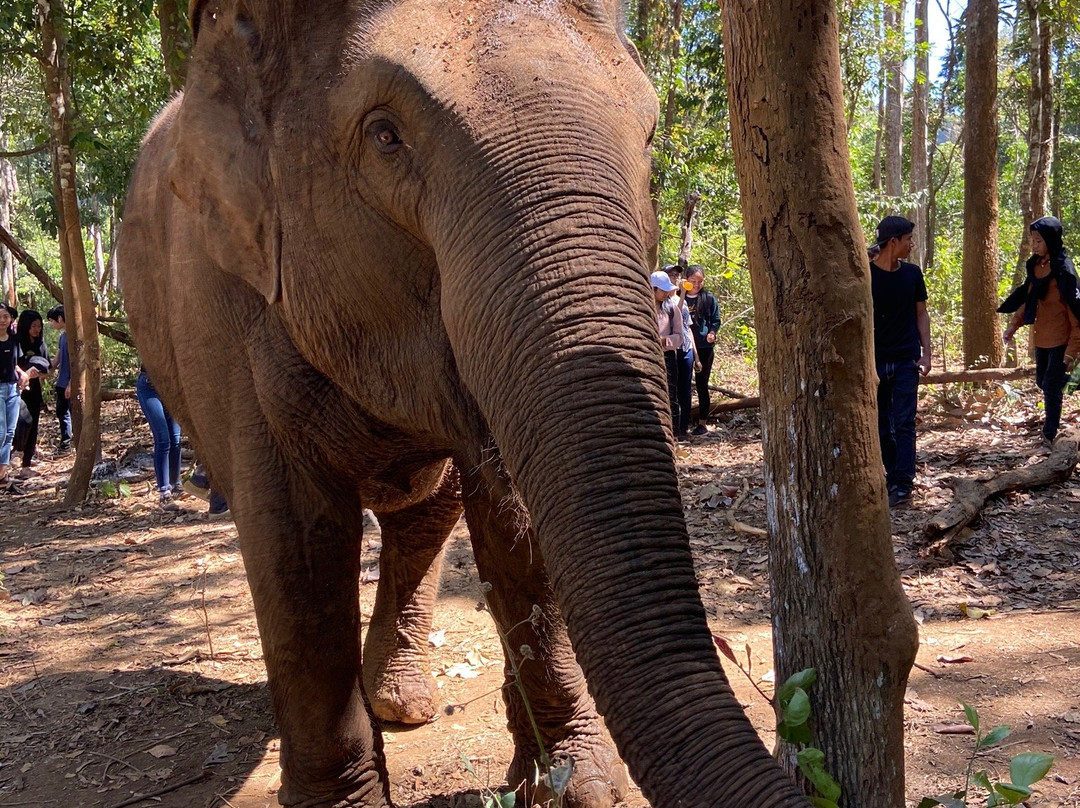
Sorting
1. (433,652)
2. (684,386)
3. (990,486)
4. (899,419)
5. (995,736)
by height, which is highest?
(684,386)

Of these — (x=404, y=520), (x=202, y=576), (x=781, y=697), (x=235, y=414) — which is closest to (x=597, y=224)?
(x=781, y=697)

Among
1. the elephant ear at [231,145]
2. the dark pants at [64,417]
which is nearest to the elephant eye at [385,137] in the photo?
the elephant ear at [231,145]

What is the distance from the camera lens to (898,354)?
806cm

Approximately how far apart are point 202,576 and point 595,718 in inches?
169

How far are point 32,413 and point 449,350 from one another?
41.5 ft

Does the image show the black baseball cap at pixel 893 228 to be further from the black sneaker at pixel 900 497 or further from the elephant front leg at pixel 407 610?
the elephant front leg at pixel 407 610

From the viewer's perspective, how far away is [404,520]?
199 inches

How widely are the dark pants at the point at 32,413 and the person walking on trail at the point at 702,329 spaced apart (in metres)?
8.51

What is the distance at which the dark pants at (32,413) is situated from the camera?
1341 centimetres

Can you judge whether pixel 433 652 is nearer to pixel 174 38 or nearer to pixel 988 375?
pixel 174 38

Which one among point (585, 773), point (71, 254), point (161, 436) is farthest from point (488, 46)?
point (71, 254)

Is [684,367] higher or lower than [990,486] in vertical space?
higher

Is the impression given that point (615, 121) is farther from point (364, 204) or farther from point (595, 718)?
point (595, 718)

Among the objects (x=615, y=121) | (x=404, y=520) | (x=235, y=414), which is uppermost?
(x=615, y=121)
